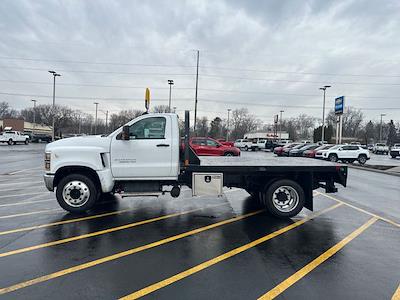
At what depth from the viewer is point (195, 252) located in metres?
5.32

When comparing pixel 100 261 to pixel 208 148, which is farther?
pixel 208 148

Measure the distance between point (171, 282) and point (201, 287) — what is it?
0.39 m

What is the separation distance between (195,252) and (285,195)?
319 cm

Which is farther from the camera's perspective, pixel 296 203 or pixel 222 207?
pixel 222 207

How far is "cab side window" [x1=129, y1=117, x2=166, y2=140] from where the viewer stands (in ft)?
24.9

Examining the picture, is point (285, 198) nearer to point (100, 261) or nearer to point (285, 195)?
point (285, 195)

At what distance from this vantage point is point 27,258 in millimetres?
4969

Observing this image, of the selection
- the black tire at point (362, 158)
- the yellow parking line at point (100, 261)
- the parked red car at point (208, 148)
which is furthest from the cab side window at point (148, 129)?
the black tire at point (362, 158)

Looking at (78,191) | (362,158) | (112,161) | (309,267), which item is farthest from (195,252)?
(362,158)

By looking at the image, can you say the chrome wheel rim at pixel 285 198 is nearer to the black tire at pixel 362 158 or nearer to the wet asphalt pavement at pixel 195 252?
the wet asphalt pavement at pixel 195 252

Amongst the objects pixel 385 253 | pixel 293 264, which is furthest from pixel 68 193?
pixel 385 253

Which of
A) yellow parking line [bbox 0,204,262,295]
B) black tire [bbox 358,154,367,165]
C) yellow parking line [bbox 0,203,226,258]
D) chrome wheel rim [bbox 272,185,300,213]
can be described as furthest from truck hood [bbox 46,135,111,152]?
black tire [bbox 358,154,367,165]

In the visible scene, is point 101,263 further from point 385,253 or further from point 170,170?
point 385,253

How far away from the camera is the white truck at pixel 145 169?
7438 mm
